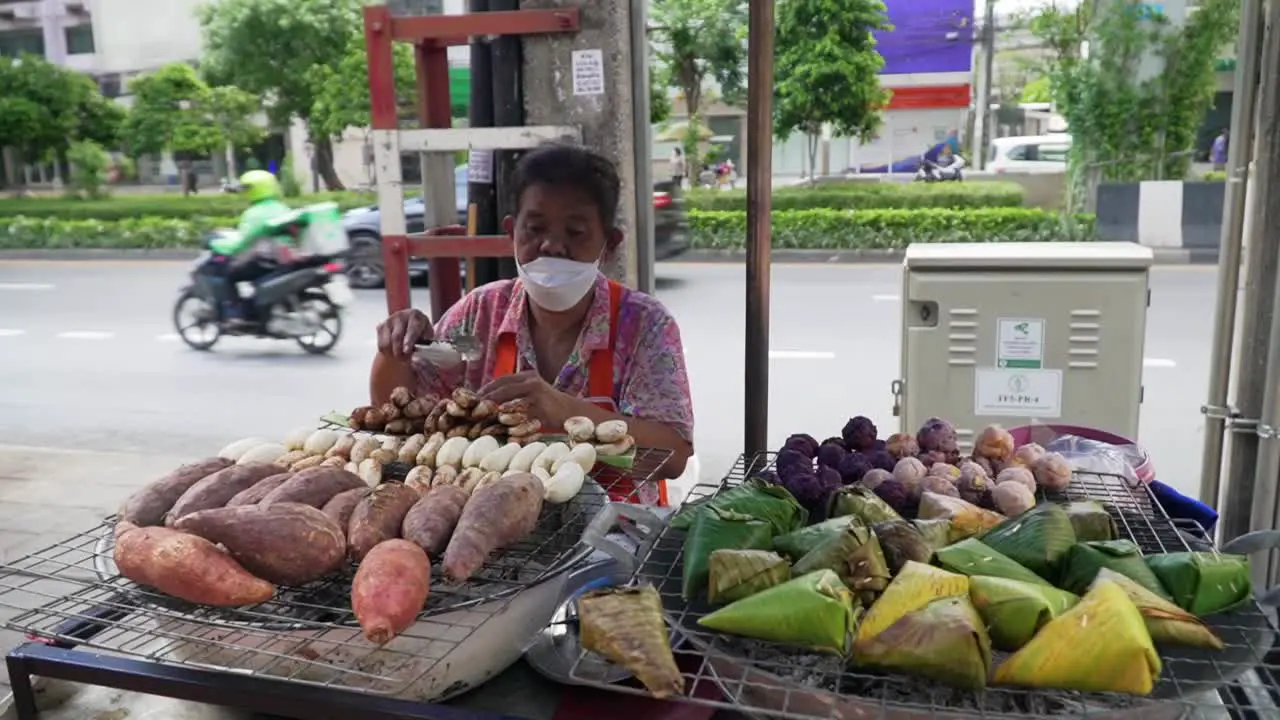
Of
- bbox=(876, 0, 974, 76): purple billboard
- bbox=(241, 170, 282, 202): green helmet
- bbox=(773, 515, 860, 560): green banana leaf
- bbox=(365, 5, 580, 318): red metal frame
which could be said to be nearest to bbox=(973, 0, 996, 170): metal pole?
bbox=(876, 0, 974, 76): purple billboard

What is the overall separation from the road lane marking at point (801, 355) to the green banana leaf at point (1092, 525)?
634 centimetres

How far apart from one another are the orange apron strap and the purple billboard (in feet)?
23.9

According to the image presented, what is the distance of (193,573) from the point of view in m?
1.14

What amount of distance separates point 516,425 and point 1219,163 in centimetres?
1256

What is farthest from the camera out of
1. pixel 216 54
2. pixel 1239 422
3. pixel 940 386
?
pixel 216 54

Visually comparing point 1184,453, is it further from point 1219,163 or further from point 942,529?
point 1219,163

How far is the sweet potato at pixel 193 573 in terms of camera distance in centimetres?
114

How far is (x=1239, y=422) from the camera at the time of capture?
2541 mm

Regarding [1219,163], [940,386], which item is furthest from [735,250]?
[940,386]

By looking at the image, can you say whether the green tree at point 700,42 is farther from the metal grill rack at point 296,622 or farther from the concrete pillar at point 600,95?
the metal grill rack at point 296,622

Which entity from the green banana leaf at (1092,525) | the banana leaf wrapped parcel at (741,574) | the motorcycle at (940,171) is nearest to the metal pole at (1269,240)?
the green banana leaf at (1092,525)

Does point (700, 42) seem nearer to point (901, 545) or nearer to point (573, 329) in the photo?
point (573, 329)

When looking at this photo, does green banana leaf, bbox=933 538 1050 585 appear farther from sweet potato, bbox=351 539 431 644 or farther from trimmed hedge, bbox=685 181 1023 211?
trimmed hedge, bbox=685 181 1023 211

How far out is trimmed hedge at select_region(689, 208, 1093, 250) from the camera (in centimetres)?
1138
